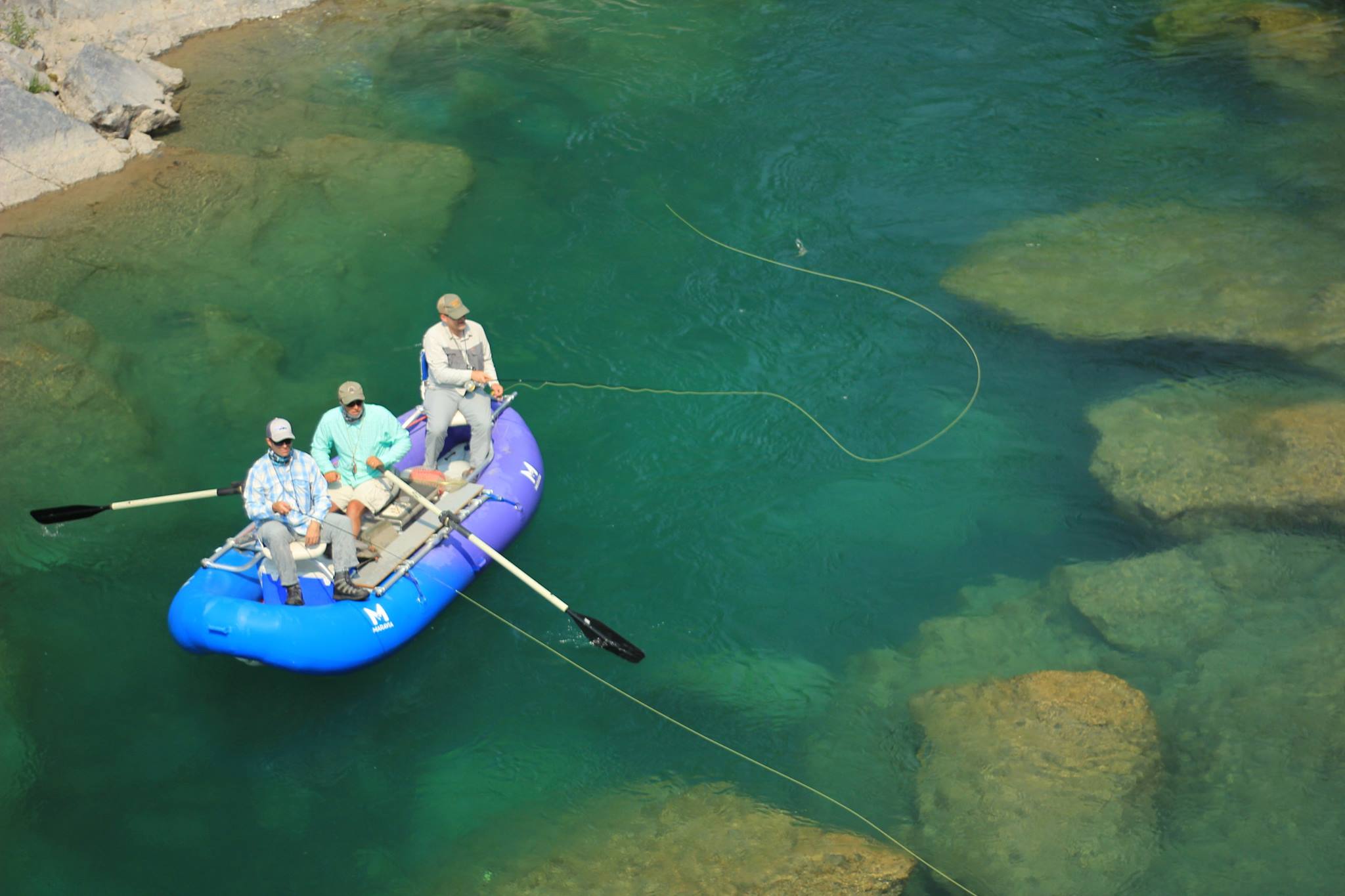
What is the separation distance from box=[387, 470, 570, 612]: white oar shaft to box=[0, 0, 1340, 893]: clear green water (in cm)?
57

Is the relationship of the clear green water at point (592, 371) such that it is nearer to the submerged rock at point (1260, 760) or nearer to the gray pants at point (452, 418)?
the submerged rock at point (1260, 760)

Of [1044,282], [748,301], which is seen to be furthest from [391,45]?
[1044,282]

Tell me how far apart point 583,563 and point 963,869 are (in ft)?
11.6

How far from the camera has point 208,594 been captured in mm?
7789

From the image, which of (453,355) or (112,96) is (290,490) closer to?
(453,355)

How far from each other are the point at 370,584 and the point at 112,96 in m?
8.06

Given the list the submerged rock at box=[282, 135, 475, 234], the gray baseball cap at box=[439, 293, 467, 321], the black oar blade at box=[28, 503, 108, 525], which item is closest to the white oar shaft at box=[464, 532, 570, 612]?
the gray baseball cap at box=[439, 293, 467, 321]

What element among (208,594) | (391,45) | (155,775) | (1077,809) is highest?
(391,45)

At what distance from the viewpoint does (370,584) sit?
8141 millimetres

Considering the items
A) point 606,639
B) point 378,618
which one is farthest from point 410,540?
point 606,639

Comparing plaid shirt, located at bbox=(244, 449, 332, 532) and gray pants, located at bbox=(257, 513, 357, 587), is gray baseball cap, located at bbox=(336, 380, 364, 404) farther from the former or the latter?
gray pants, located at bbox=(257, 513, 357, 587)

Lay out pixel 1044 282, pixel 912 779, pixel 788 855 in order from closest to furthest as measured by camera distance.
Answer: pixel 788 855
pixel 912 779
pixel 1044 282

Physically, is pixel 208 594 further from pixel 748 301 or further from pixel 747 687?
pixel 748 301

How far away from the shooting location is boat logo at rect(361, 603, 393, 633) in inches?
311
